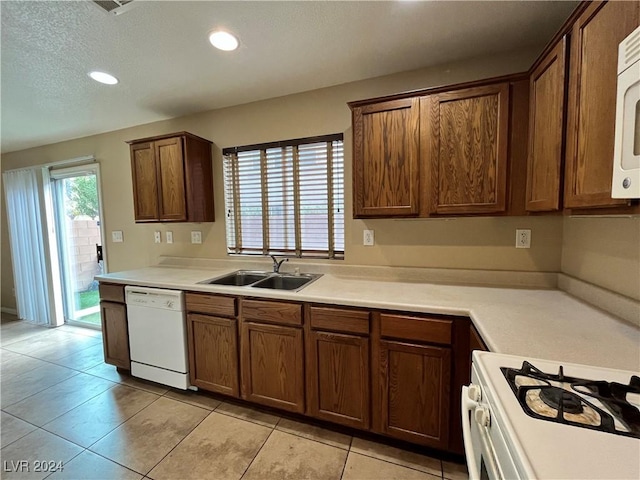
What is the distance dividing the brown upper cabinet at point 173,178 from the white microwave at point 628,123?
2.67 m

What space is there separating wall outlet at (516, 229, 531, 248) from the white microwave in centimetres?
104

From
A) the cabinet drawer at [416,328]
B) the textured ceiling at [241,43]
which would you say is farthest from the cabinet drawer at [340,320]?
the textured ceiling at [241,43]

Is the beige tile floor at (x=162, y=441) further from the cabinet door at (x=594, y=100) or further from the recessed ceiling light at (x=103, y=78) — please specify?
the recessed ceiling light at (x=103, y=78)

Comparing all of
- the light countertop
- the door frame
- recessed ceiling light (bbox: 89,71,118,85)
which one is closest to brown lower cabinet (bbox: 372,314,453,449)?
the light countertop

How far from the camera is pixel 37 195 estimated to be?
144 inches

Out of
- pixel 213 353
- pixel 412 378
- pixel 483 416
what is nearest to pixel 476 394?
pixel 483 416

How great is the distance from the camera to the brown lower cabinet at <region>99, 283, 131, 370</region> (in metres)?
2.37

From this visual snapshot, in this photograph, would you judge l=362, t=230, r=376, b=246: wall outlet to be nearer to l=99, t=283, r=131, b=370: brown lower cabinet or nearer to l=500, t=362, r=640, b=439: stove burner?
l=500, t=362, r=640, b=439: stove burner

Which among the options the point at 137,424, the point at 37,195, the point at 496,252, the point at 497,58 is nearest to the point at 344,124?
the point at 497,58

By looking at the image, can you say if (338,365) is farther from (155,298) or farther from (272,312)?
(155,298)

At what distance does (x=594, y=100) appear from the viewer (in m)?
1.01

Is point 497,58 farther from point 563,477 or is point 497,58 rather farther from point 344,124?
point 563,477

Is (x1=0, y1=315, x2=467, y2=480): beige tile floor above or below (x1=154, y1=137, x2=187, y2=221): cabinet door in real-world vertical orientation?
below

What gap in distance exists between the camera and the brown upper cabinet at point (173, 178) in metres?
2.43
